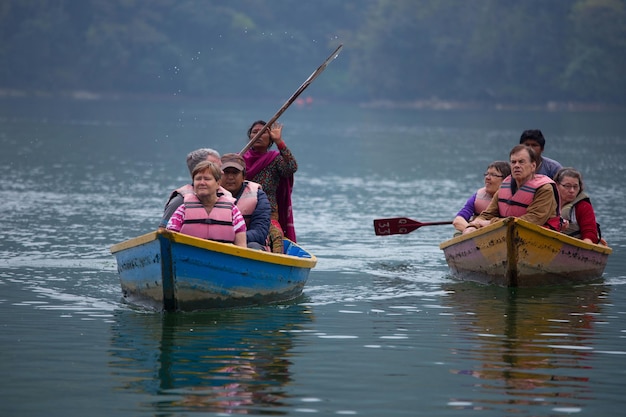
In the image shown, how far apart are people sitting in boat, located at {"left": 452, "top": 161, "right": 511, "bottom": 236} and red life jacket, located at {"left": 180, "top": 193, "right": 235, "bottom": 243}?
320 cm

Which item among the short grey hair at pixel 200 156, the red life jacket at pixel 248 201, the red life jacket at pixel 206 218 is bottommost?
the red life jacket at pixel 206 218

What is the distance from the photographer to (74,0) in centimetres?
11481

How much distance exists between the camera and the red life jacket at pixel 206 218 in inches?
432

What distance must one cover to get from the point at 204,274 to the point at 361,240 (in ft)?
22.9

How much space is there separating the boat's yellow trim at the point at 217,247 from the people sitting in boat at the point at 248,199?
1.00 ft

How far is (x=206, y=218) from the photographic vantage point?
36.0 feet

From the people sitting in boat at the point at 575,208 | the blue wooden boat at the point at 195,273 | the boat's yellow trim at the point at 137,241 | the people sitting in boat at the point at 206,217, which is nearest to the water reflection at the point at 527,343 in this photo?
the people sitting in boat at the point at 575,208

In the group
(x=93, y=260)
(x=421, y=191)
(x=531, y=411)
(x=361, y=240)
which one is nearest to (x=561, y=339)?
(x=531, y=411)

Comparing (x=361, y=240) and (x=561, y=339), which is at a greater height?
(x=361, y=240)

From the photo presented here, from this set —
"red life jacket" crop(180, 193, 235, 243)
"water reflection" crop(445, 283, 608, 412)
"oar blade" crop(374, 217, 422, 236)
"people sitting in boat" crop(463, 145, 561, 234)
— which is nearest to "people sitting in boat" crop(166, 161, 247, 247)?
"red life jacket" crop(180, 193, 235, 243)

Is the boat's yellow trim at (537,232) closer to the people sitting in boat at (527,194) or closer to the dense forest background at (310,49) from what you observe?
the people sitting in boat at (527,194)

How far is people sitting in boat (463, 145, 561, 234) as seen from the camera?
40.5 feet

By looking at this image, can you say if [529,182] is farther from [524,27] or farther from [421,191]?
[524,27]

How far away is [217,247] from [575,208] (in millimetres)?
4442
